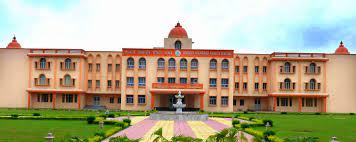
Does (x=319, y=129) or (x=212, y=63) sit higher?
(x=212, y=63)

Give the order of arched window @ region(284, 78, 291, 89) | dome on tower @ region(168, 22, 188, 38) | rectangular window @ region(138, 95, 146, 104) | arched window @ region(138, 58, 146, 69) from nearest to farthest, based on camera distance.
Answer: rectangular window @ region(138, 95, 146, 104) < arched window @ region(138, 58, 146, 69) < arched window @ region(284, 78, 291, 89) < dome on tower @ region(168, 22, 188, 38)

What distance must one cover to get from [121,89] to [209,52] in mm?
11999

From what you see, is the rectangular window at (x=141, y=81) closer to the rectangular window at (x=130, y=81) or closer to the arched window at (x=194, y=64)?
the rectangular window at (x=130, y=81)

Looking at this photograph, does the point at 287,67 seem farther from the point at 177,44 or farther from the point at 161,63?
the point at 161,63

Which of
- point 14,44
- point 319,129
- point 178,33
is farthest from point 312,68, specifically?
point 14,44

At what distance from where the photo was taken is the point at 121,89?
2088 inches

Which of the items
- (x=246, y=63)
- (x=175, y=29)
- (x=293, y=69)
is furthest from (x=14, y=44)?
(x=293, y=69)

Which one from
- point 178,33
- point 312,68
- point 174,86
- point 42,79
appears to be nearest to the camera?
point 174,86

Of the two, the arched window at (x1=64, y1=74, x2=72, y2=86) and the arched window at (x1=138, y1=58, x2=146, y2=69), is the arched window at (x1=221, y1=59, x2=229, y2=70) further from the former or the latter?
the arched window at (x1=64, y1=74, x2=72, y2=86)

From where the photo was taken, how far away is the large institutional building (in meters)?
53.2

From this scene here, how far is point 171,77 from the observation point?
176ft

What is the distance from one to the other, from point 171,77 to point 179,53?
3.20m

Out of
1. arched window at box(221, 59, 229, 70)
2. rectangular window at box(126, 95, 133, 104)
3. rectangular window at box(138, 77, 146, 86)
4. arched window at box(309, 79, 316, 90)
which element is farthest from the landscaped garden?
arched window at box(309, 79, 316, 90)

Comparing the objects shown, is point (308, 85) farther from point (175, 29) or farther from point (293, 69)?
point (175, 29)
